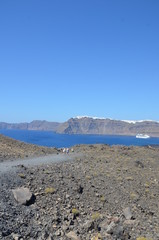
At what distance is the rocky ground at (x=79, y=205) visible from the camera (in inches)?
527

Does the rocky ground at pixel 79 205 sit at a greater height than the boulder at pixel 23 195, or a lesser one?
lesser

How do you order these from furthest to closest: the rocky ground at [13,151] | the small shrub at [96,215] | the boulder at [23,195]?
the rocky ground at [13,151] → the small shrub at [96,215] → the boulder at [23,195]

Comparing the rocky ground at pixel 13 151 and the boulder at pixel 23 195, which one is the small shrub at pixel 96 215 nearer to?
the boulder at pixel 23 195

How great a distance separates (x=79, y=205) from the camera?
1723 centimetres

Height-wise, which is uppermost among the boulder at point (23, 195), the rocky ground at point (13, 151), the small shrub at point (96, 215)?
the rocky ground at point (13, 151)

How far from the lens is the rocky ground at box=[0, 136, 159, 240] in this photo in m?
13.4

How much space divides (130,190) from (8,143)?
1913cm

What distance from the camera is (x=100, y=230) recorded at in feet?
48.4

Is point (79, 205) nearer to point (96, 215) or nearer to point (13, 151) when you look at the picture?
point (96, 215)

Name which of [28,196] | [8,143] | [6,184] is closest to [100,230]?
[28,196]

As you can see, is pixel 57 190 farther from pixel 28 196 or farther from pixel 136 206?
pixel 136 206

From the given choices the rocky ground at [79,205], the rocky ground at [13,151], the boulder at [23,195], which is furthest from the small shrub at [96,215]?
the rocky ground at [13,151]

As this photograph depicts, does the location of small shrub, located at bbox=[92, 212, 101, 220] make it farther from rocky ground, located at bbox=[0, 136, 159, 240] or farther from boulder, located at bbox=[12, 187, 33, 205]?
boulder, located at bbox=[12, 187, 33, 205]

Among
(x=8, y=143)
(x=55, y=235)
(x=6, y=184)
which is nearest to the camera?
(x=55, y=235)
